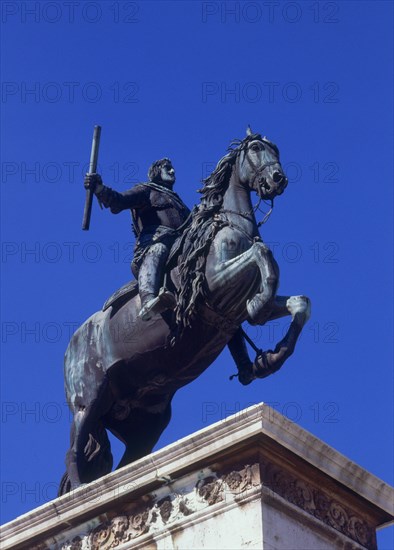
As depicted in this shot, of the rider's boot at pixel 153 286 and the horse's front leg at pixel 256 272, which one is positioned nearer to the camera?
the horse's front leg at pixel 256 272

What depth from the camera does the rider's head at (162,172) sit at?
655 inches

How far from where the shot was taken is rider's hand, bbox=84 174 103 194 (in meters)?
15.6

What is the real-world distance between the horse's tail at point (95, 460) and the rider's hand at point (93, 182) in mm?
2472

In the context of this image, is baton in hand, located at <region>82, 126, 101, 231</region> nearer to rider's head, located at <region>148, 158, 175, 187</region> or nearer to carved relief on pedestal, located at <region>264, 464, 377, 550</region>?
rider's head, located at <region>148, 158, 175, 187</region>

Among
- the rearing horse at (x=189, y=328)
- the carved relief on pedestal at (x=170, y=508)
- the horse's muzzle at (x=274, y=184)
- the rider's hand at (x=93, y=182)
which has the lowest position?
the carved relief on pedestal at (x=170, y=508)

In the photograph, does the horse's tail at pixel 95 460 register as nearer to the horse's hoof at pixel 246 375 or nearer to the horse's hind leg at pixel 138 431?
the horse's hind leg at pixel 138 431

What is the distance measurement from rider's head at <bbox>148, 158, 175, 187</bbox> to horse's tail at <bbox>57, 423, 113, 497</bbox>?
116 inches

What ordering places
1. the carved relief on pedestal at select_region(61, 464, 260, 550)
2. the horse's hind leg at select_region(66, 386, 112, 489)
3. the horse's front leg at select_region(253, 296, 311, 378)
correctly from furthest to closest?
1. the horse's hind leg at select_region(66, 386, 112, 489)
2. the horse's front leg at select_region(253, 296, 311, 378)
3. the carved relief on pedestal at select_region(61, 464, 260, 550)

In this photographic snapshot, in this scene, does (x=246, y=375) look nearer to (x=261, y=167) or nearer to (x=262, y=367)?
(x=262, y=367)

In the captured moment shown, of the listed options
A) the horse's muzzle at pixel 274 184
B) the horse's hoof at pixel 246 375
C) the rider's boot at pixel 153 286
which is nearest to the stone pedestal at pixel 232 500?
the horse's hoof at pixel 246 375

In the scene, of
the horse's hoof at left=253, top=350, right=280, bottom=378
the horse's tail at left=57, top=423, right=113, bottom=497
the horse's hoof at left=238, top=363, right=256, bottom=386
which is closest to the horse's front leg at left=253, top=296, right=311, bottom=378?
the horse's hoof at left=253, top=350, right=280, bottom=378

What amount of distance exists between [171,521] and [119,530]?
606 millimetres

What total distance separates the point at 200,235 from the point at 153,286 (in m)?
0.69

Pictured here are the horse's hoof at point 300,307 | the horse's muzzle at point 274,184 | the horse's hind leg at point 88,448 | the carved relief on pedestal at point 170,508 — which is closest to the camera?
the carved relief on pedestal at point 170,508
